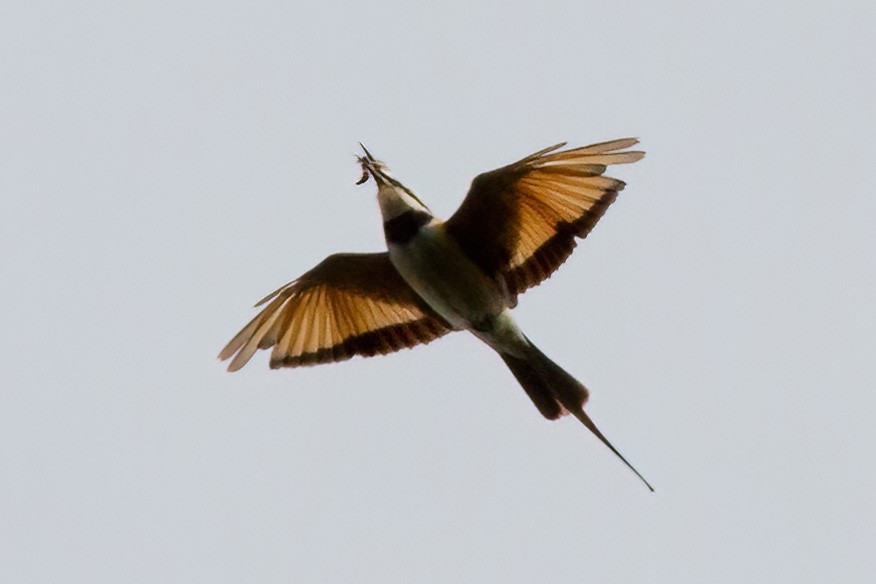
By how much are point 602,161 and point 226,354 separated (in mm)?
3058

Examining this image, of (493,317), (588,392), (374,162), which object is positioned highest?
(374,162)

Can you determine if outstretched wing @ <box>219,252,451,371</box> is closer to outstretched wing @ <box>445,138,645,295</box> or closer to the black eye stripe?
the black eye stripe

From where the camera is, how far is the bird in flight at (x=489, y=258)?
10477mm

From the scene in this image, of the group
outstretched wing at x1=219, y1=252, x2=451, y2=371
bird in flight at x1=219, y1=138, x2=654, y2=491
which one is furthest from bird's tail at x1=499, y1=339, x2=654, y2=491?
outstretched wing at x1=219, y1=252, x2=451, y2=371

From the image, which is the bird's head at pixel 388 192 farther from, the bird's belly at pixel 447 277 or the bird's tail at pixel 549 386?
the bird's tail at pixel 549 386

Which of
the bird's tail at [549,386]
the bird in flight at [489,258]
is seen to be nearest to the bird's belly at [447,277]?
the bird in flight at [489,258]

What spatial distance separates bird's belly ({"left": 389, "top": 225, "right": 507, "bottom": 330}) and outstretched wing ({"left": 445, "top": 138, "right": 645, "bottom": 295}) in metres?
0.12

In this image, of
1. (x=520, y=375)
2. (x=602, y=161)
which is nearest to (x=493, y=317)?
(x=520, y=375)

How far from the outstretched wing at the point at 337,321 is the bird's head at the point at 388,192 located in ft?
1.74

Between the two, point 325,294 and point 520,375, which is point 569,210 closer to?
point 520,375

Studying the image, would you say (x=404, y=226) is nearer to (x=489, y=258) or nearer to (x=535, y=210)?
(x=489, y=258)

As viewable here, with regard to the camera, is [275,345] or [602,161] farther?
[275,345]

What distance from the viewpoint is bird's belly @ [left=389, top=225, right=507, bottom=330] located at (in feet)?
34.8

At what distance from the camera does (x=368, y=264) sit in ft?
36.1
